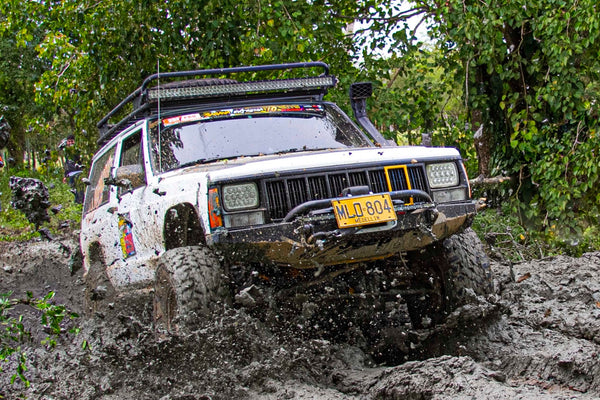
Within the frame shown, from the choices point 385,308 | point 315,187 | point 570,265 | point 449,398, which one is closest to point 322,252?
point 315,187

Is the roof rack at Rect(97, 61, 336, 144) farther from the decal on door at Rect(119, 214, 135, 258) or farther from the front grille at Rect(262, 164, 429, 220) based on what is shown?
the front grille at Rect(262, 164, 429, 220)

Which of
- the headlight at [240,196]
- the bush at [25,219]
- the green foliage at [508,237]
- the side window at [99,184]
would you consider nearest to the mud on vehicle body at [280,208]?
Result: the headlight at [240,196]

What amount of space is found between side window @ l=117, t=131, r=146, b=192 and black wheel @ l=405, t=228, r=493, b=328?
211 cm

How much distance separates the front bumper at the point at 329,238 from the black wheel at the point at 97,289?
→ 2493 mm

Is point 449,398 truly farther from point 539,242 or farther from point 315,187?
point 539,242

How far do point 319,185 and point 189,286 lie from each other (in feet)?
3.32

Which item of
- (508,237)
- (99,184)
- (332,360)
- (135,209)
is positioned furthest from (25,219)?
(332,360)

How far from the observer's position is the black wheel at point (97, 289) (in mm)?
6863

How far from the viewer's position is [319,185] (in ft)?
15.6

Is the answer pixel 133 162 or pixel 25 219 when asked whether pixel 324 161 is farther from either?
pixel 25 219

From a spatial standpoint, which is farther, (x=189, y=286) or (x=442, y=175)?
(x=442, y=175)

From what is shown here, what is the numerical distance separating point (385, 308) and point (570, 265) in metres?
2.27

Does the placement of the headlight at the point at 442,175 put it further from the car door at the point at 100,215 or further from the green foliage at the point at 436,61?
the green foliage at the point at 436,61

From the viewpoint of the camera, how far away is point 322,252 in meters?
4.66
